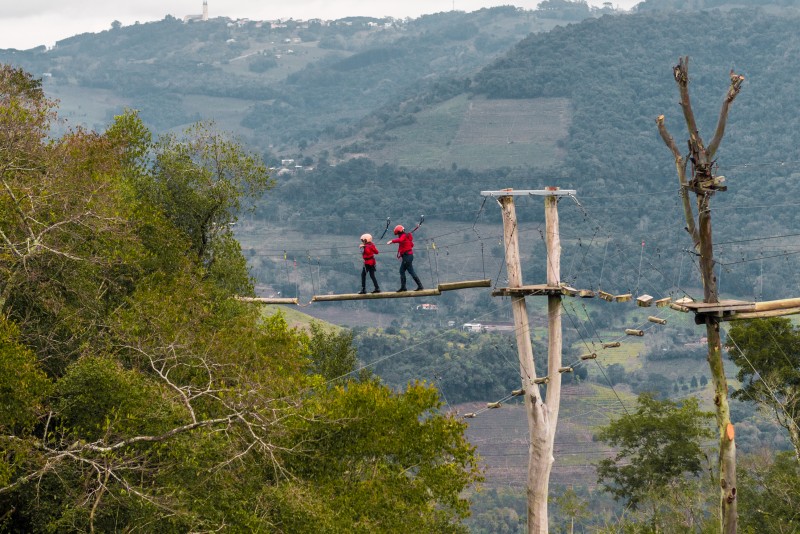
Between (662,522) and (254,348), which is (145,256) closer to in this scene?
(254,348)

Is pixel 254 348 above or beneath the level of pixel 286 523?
above

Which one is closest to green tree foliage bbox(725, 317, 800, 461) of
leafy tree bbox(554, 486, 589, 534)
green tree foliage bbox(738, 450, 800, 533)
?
green tree foliage bbox(738, 450, 800, 533)

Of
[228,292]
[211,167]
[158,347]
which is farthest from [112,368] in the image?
[211,167]

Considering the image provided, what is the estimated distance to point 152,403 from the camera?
29.5 metres

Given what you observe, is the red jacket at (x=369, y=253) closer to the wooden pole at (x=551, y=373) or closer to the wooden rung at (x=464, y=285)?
the wooden rung at (x=464, y=285)

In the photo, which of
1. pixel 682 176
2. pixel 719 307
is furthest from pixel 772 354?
pixel 682 176

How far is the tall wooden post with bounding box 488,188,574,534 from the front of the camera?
31750 millimetres

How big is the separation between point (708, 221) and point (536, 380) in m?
8.44

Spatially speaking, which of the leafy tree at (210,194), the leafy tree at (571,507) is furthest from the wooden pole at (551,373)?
the leafy tree at (571,507)

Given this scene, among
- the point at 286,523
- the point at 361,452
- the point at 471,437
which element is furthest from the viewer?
the point at 471,437

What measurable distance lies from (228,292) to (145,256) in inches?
274

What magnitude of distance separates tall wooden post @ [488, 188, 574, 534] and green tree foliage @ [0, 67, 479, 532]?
8.56ft

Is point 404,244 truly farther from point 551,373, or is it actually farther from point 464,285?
point 551,373

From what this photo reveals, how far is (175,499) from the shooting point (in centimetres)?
2878
